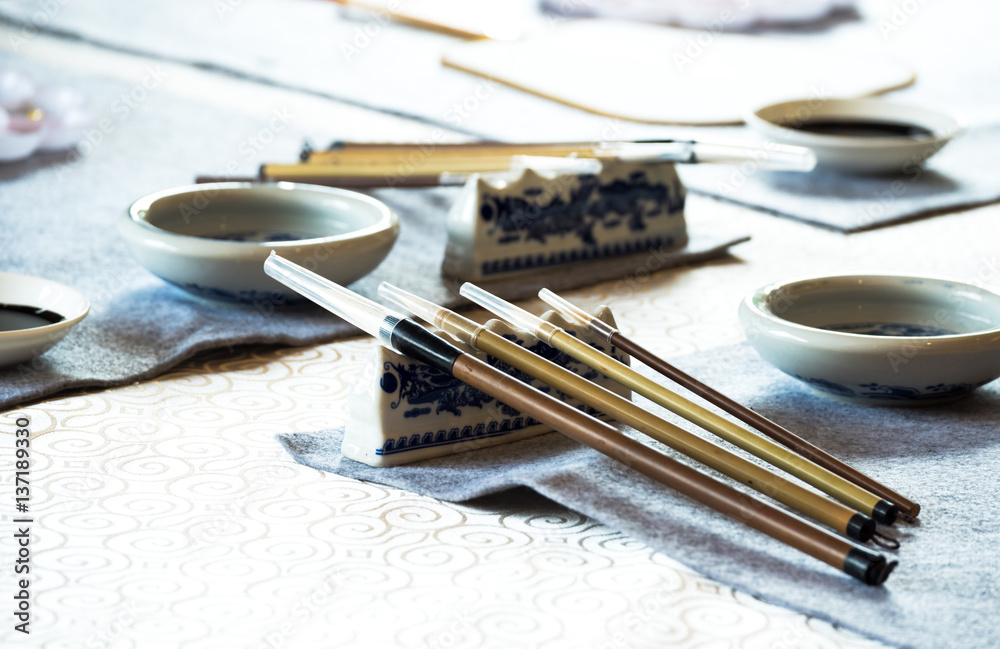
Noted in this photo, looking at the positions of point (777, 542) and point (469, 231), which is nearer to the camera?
point (777, 542)

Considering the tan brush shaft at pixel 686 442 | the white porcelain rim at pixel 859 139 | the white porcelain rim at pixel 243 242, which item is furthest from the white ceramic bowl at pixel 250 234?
the white porcelain rim at pixel 859 139

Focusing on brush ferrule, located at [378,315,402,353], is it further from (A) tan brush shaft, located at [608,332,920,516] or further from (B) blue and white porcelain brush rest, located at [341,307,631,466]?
(A) tan brush shaft, located at [608,332,920,516]

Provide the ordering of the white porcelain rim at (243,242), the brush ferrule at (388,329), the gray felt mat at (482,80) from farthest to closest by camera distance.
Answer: the gray felt mat at (482,80), the white porcelain rim at (243,242), the brush ferrule at (388,329)

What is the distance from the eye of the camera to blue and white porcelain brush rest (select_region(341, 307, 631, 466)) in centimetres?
63

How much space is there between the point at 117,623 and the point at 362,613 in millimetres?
104

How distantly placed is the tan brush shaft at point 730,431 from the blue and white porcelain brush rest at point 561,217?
36cm

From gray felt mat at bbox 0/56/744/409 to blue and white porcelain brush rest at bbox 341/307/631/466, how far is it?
0.74 ft

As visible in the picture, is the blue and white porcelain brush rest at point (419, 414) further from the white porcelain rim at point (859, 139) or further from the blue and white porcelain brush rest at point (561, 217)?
the white porcelain rim at point (859, 139)

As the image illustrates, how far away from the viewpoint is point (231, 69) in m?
1.91

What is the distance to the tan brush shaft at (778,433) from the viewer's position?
1.93ft

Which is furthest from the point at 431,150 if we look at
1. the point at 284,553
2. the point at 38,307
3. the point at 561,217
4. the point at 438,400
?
the point at 284,553

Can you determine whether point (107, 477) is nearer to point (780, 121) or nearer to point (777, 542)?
point (777, 542)

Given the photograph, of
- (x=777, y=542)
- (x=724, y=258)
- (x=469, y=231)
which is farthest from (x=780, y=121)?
(x=777, y=542)

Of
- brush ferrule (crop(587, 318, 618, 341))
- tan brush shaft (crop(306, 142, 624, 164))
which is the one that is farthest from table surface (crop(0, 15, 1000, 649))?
tan brush shaft (crop(306, 142, 624, 164))
